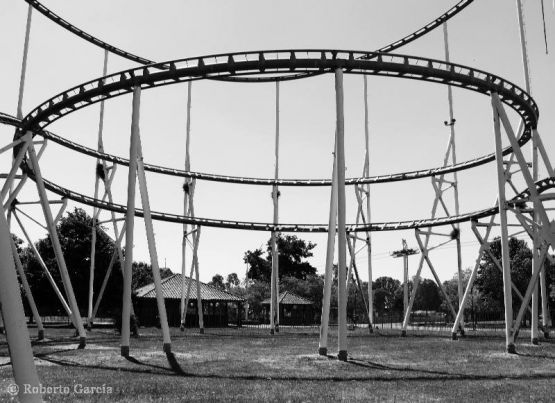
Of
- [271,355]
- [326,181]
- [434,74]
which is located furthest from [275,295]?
[434,74]

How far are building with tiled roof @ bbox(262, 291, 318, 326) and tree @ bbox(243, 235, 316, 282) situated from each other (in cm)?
2476

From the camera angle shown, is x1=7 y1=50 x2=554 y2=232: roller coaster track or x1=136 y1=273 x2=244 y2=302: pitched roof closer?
x1=7 y1=50 x2=554 y2=232: roller coaster track

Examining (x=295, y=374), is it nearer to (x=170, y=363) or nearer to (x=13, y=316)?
(x=170, y=363)

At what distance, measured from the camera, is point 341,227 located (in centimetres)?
1711

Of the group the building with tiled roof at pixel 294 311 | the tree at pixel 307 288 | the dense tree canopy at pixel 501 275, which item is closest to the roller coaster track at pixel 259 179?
the building with tiled roof at pixel 294 311

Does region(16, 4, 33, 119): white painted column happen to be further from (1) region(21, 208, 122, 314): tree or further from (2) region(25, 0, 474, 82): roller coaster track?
(1) region(21, 208, 122, 314): tree

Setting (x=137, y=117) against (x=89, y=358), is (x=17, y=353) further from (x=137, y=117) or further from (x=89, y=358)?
(x=137, y=117)

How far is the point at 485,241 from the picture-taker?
85.6 feet

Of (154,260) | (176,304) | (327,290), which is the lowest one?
(176,304)

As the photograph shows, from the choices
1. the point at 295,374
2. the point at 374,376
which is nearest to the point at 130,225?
the point at 295,374

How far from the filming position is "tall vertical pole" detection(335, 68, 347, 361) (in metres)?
16.8

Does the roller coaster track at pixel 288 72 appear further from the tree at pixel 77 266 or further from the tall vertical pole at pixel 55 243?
the tree at pixel 77 266

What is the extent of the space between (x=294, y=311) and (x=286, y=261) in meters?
27.5

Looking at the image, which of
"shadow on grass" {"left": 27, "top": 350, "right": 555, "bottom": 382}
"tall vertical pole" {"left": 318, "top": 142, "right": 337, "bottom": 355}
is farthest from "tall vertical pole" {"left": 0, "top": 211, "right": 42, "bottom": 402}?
"tall vertical pole" {"left": 318, "top": 142, "right": 337, "bottom": 355}
